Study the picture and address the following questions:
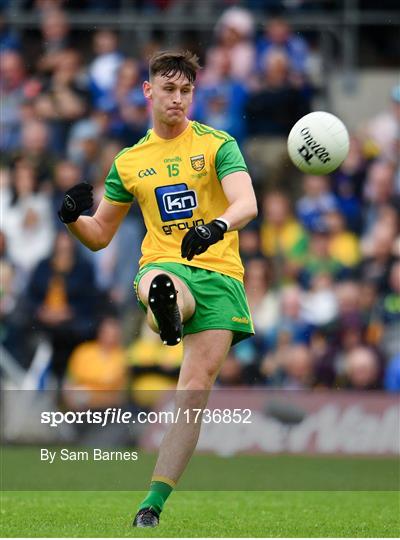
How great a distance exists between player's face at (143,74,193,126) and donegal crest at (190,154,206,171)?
0.22 m

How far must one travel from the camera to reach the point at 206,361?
7.17m

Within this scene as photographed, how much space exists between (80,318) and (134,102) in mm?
2669

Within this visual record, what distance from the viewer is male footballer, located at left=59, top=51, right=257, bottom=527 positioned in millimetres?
7109

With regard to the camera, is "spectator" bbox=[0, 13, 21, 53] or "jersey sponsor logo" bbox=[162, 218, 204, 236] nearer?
"jersey sponsor logo" bbox=[162, 218, 204, 236]

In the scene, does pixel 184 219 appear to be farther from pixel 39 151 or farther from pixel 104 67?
pixel 104 67

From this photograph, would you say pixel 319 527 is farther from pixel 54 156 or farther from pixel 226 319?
pixel 54 156

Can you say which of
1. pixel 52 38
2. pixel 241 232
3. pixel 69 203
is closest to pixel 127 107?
pixel 52 38

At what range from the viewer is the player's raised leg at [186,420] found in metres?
7.07

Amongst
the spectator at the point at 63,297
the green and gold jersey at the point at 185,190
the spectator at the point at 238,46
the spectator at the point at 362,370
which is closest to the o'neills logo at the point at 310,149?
the green and gold jersey at the point at 185,190

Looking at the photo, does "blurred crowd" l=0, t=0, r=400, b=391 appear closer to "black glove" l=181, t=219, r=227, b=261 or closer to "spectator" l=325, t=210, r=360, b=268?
"spectator" l=325, t=210, r=360, b=268

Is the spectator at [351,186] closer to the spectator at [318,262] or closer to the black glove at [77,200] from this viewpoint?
the spectator at [318,262]

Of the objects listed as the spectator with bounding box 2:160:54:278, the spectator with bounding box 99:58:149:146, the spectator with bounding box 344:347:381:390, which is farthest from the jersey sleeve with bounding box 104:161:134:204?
the spectator with bounding box 99:58:149:146

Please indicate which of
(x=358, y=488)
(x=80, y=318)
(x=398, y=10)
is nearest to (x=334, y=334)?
(x=80, y=318)

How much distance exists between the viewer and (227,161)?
7344mm
